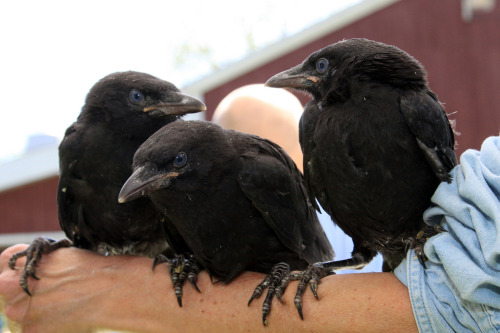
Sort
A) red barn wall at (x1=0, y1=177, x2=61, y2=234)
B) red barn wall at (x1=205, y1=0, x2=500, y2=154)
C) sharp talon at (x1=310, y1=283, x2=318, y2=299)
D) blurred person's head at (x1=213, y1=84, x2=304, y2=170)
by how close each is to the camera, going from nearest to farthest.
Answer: sharp talon at (x1=310, y1=283, x2=318, y2=299)
blurred person's head at (x1=213, y1=84, x2=304, y2=170)
red barn wall at (x1=205, y1=0, x2=500, y2=154)
red barn wall at (x1=0, y1=177, x2=61, y2=234)

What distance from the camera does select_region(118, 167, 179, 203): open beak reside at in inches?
107

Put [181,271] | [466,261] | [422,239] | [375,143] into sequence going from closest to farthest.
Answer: [466,261] → [422,239] → [375,143] → [181,271]

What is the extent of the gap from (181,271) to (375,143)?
4.30 feet

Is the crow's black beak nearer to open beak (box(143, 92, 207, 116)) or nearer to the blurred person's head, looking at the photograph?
open beak (box(143, 92, 207, 116))

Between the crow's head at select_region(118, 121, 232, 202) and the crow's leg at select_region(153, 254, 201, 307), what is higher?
the crow's head at select_region(118, 121, 232, 202)

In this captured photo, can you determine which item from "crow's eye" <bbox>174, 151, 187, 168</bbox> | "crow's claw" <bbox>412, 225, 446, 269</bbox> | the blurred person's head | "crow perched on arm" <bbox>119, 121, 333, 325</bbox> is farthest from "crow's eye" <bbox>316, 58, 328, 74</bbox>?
the blurred person's head

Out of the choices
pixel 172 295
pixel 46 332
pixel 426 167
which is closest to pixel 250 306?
pixel 172 295

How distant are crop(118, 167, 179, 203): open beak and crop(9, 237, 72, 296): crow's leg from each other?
110 centimetres

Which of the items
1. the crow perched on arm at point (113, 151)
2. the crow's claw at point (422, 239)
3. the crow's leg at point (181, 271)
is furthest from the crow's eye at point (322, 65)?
the crow's leg at point (181, 271)

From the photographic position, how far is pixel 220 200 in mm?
2938

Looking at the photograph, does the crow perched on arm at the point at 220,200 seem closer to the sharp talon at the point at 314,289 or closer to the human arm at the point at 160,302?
the human arm at the point at 160,302

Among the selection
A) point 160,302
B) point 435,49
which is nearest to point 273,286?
point 160,302

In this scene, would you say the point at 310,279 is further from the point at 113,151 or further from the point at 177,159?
the point at 113,151

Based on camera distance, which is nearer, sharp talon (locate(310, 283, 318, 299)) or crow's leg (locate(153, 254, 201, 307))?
sharp talon (locate(310, 283, 318, 299))
